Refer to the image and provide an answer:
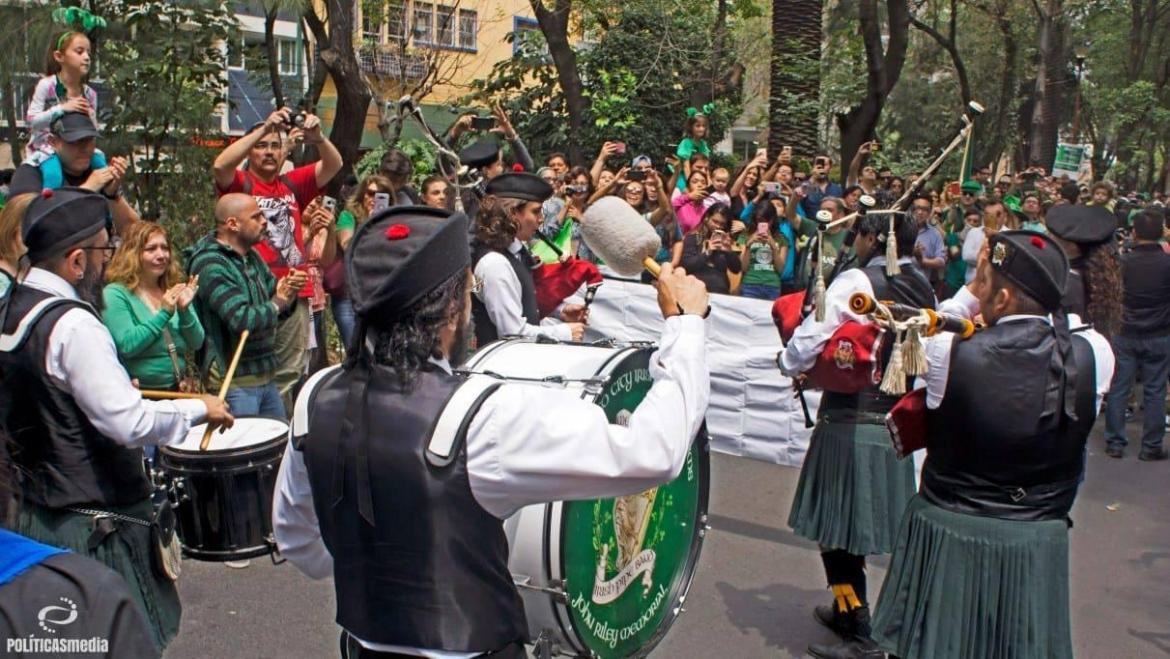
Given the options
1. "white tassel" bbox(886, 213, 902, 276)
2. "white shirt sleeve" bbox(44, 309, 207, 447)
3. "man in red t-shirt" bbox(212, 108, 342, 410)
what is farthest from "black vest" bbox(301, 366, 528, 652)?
"man in red t-shirt" bbox(212, 108, 342, 410)

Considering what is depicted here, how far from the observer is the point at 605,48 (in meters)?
16.6

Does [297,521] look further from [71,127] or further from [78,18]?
[78,18]

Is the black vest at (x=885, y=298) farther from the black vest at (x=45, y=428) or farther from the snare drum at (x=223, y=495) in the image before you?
the black vest at (x=45, y=428)

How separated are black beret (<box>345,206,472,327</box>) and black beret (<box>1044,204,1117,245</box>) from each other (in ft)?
13.5

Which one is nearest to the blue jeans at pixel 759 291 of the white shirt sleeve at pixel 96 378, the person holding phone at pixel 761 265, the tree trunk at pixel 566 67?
the person holding phone at pixel 761 265

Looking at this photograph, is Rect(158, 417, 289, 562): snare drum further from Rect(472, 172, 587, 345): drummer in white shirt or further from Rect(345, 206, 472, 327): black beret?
Rect(345, 206, 472, 327): black beret

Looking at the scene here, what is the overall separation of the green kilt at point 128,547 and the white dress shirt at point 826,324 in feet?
8.25

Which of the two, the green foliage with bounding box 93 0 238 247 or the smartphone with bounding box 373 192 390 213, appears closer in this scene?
the smartphone with bounding box 373 192 390 213

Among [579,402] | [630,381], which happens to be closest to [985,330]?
[630,381]

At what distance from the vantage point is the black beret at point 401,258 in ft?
7.98

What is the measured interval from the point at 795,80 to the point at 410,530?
37.8 feet

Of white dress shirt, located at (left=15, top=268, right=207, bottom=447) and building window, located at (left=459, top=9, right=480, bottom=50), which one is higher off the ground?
building window, located at (left=459, top=9, right=480, bottom=50)

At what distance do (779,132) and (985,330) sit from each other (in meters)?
9.95

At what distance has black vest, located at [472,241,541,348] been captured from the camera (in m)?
5.08
